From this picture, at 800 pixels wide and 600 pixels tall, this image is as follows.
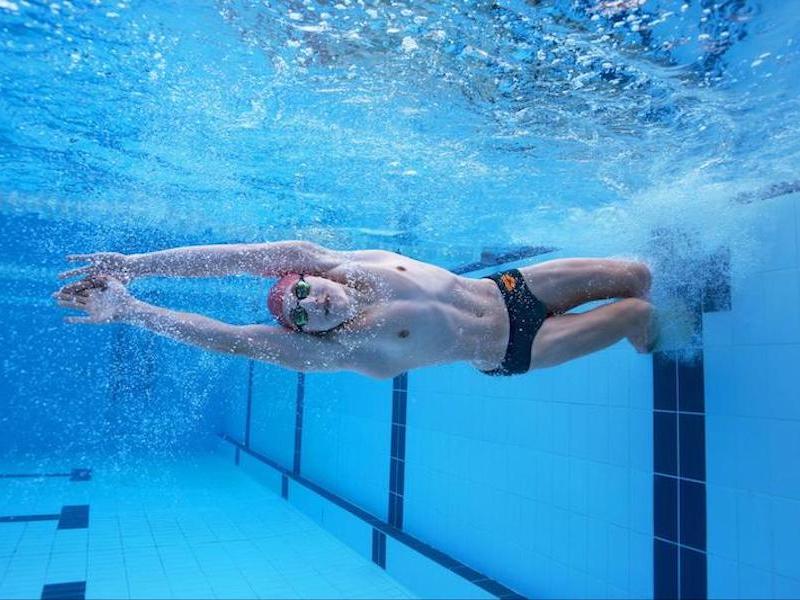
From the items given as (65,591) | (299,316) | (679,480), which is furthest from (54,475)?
(679,480)

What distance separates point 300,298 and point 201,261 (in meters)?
0.71

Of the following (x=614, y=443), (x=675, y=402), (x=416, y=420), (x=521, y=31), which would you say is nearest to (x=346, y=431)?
(x=416, y=420)

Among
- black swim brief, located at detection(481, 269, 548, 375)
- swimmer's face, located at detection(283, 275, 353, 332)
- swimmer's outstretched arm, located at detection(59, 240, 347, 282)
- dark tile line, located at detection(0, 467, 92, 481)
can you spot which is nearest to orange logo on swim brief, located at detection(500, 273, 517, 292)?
black swim brief, located at detection(481, 269, 548, 375)

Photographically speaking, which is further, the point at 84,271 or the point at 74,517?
the point at 74,517

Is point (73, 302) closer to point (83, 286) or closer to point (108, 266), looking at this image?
point (83, 286)

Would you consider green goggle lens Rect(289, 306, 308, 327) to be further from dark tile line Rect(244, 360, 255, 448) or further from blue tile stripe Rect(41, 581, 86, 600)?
dark tile line Rect(244, 360, 255, 448)

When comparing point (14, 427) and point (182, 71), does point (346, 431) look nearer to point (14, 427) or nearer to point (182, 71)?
point (182, 71)

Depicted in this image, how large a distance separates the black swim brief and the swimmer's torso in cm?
5

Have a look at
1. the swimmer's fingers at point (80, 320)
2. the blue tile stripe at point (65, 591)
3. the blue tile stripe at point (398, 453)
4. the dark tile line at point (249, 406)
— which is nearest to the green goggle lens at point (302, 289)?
the swimmer's fingers at point (80, 320)

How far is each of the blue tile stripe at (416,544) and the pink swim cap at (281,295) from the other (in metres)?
4.52

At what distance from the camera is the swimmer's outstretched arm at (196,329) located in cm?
368

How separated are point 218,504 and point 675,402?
34.7 ft

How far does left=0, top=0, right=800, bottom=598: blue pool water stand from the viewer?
424 cm

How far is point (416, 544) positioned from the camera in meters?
8.55
